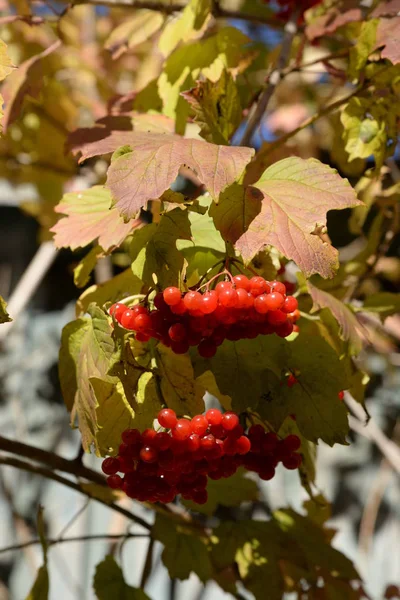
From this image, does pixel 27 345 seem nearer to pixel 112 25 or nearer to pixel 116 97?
pixel 112 25

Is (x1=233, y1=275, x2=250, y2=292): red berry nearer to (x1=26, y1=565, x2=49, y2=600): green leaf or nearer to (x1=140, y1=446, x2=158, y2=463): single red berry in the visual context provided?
(x1=140, y1=446, x2=158, y2=463): single red berry

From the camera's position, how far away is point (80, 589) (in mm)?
2189

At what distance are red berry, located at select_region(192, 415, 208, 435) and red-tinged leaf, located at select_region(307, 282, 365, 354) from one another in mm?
210

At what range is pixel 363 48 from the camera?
0.92m

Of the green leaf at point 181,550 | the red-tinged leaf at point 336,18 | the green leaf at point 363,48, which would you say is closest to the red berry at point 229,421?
the green leaf at point 181,550

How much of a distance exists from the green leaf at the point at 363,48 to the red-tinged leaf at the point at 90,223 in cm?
41

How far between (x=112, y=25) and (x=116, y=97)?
172cm

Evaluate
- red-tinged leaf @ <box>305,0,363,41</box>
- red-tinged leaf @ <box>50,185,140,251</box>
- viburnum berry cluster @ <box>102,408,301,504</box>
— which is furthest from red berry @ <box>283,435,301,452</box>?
red-tinged leaf @ <box>305,0,363,41</box>

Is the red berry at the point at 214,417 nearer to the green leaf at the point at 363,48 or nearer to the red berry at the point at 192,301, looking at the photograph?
the red berry at the point at 192,301

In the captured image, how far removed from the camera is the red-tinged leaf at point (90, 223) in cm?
76

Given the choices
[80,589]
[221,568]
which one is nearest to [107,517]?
[80,589]

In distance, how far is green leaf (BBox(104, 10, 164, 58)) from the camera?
1178 mm

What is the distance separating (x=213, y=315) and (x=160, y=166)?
0.16m

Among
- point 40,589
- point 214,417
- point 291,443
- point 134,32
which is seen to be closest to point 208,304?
point 214,417
